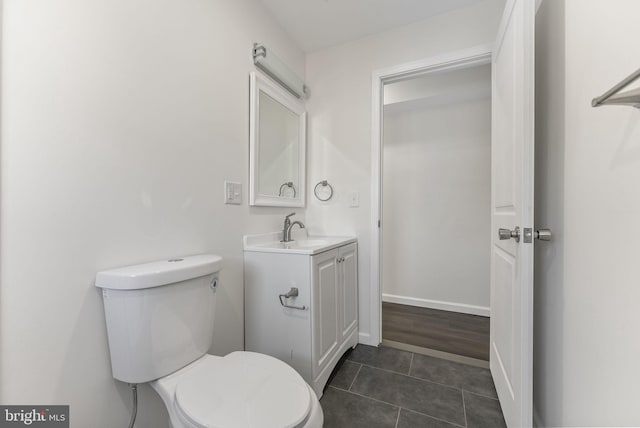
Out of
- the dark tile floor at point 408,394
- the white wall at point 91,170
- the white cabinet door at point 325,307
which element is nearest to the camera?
the white wall at point 91,170

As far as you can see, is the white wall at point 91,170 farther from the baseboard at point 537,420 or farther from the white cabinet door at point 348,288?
the baseboard at point 537,420

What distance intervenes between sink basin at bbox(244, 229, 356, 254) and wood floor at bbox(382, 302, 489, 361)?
0.93m

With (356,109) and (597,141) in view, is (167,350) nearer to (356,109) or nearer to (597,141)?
(597,141)

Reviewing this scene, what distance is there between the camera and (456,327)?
2211 millimetres

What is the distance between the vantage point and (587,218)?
31.0 inches

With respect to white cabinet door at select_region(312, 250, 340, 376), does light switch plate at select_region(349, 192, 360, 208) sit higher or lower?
higher

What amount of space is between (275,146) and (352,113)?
2.18 ft

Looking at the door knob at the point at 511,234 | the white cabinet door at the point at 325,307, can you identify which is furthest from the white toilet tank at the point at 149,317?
the door knob at the point at 511,234

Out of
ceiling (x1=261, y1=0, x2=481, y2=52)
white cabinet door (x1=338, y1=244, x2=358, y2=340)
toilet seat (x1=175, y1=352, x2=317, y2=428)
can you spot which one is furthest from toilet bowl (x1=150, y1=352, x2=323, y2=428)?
ceiling (x1=261, y1=0, x2=481, y2=52)

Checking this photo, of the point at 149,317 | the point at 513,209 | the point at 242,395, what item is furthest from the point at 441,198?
the point at 149,317

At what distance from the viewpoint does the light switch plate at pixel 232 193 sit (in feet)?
4.62

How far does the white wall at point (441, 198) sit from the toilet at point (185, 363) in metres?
2.14

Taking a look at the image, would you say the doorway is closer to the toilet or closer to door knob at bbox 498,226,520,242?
door knob at bbox 498,226,520,242

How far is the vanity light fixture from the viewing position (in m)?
1.59
